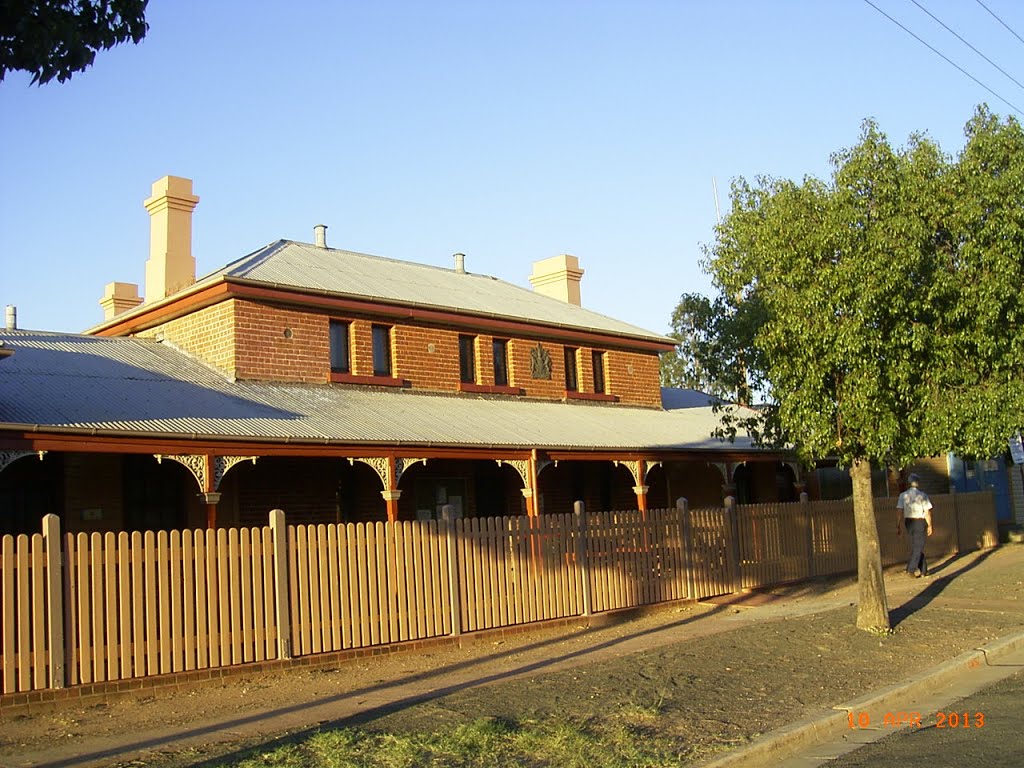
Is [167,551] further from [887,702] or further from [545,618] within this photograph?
[887,702]

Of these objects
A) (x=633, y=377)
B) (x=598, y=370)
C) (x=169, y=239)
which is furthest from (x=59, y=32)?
(x=633, y=377)

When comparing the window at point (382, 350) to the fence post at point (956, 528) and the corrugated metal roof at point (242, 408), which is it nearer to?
the corrugated metal roof at point (242, 408)

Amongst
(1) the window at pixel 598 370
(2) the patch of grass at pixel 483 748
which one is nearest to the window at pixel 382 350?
(1) the window at pixel 598 370

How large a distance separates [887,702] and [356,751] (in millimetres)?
4515

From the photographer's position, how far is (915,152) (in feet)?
43.5

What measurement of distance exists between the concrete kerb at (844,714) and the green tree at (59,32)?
18.6 feet

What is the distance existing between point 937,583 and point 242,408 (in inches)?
446

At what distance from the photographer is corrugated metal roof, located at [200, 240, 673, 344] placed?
19625 mm

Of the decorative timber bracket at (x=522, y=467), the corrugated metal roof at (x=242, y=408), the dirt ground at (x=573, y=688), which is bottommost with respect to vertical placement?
the dirt ground at (x=573, y=688)

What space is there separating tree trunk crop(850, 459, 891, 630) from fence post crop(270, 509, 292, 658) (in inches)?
251

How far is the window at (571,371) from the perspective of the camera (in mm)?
23711

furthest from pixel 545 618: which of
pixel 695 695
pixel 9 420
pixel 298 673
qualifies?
pixel 9 420

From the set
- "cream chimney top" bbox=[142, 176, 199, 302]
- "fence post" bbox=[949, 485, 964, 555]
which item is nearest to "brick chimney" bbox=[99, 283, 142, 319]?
"cream chimney top" bbox=[142, 176, 199, 302]

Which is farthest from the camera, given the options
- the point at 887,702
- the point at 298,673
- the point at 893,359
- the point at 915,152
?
the point at 915,152
